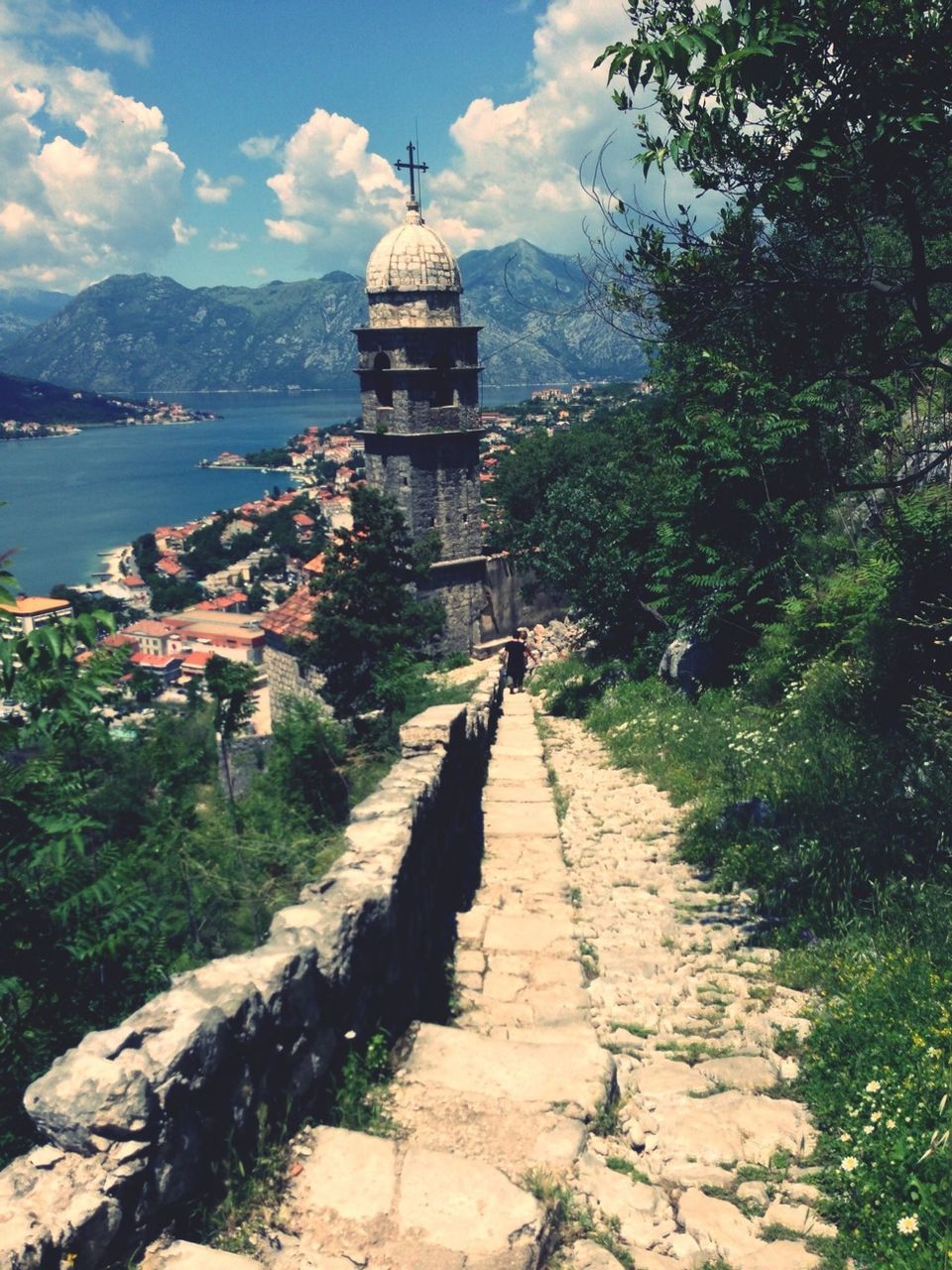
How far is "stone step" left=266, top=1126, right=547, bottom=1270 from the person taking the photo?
2471 mm

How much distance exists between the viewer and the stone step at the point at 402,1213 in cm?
247

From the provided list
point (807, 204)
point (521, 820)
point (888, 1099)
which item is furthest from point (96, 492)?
point (888, 1099)

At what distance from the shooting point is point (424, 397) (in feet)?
78.9

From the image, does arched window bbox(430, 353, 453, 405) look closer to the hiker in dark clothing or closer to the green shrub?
the hiker in dark clothing

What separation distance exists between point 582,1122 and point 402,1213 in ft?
3.02

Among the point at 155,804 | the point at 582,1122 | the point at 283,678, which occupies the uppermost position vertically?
the point at 582,1122

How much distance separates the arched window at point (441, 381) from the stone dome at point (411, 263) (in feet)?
6.31

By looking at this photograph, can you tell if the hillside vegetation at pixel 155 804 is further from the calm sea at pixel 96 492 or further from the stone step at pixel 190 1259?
the calm sea at pixel 96 492

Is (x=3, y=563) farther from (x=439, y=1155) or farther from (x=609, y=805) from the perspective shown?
(x=609, y=805)

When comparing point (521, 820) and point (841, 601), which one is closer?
point (521, 820)

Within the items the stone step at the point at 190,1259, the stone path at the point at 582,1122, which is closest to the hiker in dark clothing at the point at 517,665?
the stone path at the point at 582,1122

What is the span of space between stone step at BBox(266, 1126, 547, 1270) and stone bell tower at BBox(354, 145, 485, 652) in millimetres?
21140

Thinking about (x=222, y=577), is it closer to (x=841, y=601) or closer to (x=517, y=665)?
(x=517, y=665)

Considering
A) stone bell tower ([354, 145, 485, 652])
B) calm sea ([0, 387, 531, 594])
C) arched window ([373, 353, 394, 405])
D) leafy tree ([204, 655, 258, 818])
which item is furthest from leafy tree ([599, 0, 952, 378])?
calm sea ([0, 387, 531, 594])
